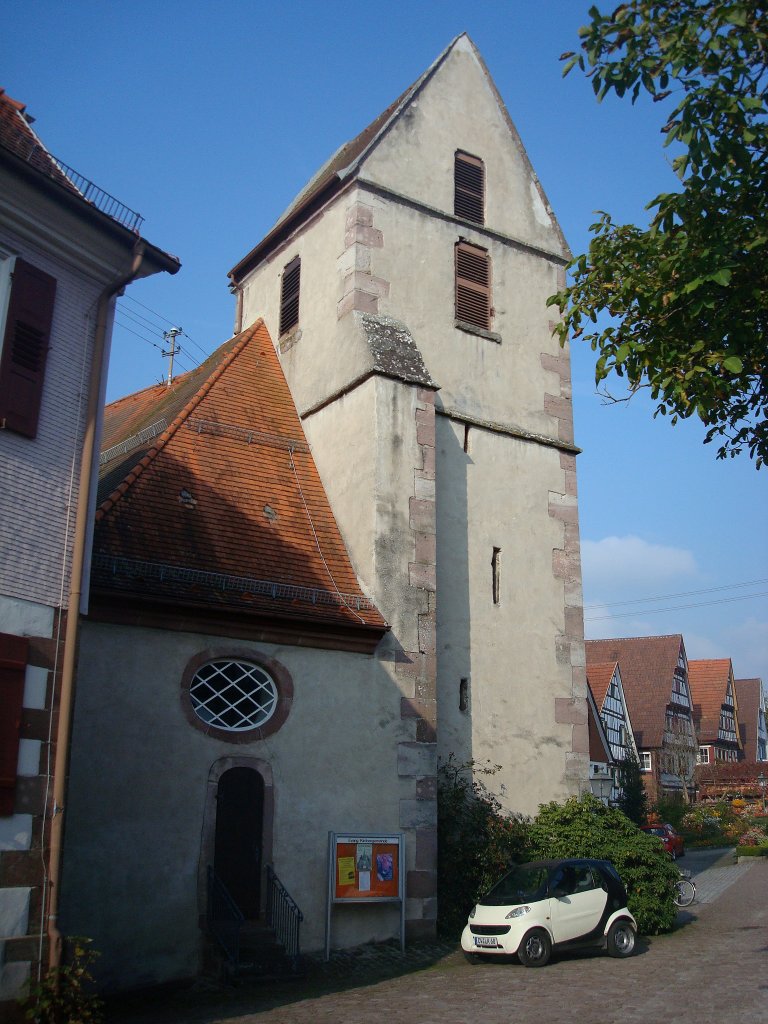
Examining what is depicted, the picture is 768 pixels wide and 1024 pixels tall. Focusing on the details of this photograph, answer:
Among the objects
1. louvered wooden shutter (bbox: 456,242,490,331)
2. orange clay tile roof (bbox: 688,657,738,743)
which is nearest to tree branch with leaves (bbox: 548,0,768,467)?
louvered wooden shutter (bbox: 456,242,490,331)

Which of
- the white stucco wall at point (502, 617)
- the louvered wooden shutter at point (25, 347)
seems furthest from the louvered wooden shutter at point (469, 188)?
the louvered wooden shutter at point (25, 347)

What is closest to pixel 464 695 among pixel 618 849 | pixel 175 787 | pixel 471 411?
pixel 618 849

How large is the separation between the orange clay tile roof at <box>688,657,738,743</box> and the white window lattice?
160 ft

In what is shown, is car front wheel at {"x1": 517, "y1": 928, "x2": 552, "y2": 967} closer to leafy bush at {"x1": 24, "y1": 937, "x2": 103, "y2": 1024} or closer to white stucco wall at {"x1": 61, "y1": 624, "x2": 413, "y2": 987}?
white stucco wall at {"x1": 61, "y1": 624, "x2": 413, "y2": 987}

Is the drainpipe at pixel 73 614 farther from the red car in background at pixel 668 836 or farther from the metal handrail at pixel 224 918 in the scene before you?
the red car in background at pixel 668 836

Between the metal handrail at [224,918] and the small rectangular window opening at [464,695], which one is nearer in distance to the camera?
the metal handrail at [224,918]

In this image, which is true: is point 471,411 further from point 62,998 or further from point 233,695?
point 62,998

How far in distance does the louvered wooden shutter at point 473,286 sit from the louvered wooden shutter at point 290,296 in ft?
9.97

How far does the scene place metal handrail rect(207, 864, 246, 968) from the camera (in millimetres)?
11711

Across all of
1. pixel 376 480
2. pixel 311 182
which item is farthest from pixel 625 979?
pixel 311 182

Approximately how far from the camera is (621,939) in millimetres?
13508

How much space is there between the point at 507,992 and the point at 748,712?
61532 millimetres

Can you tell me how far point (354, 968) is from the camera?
41.8ft

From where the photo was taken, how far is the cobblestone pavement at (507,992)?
988 cm
